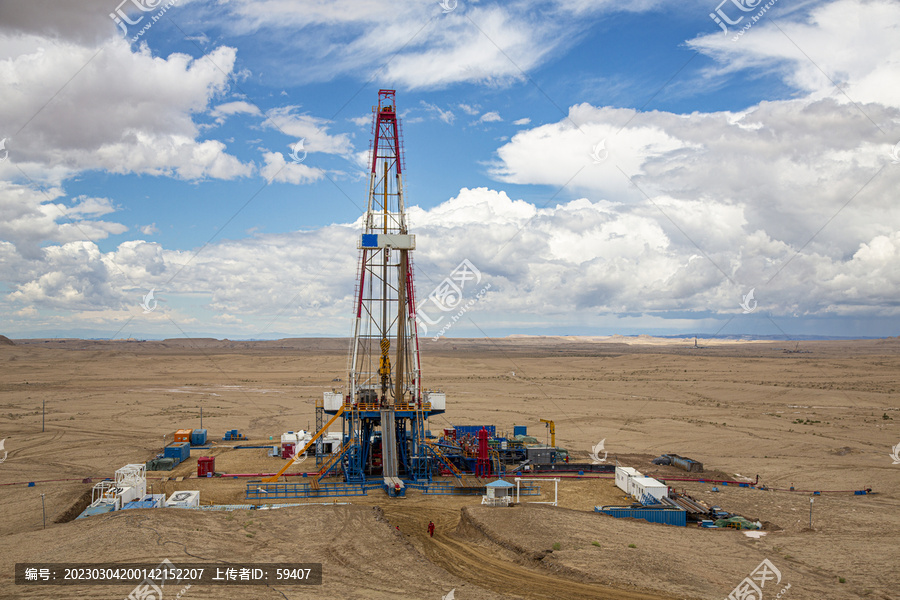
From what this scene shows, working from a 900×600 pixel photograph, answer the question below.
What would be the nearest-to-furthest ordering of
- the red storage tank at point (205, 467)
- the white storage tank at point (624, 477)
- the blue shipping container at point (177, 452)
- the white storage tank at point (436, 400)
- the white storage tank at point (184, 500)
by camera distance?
the white storage tank at point (184, 500) < the white storage tank at point (624, 477) < the red storage tank at point (205, 467) < the white storage tank at point (436, 400) < the blue shipping container at point (177, 452)

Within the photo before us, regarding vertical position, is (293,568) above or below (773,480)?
above

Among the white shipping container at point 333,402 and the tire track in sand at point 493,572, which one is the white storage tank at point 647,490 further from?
the white shipping container at point 333,402

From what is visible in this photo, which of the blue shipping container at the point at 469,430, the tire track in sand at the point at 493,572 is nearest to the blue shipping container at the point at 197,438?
the blue shipping container at the point at 469,430

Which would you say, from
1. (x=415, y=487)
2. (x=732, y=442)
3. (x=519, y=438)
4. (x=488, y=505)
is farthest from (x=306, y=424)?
(x=732, y=442)

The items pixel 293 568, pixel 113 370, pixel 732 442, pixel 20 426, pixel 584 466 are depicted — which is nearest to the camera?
pixel 293 568

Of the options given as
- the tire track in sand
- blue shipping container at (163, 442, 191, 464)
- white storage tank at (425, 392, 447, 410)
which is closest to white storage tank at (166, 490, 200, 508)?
the tire track in sand

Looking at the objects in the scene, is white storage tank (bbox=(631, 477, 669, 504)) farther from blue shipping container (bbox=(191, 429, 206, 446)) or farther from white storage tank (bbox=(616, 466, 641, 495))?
blue shipping container (bbox=(191, 429, 206, 446))

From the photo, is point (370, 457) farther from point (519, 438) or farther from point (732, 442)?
point (732, 442)
